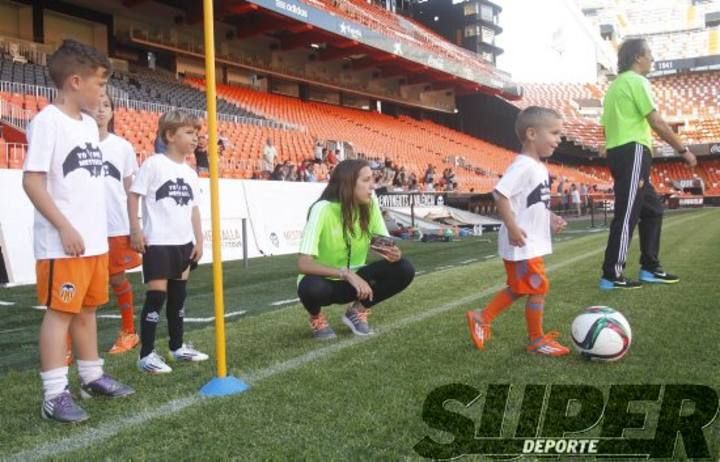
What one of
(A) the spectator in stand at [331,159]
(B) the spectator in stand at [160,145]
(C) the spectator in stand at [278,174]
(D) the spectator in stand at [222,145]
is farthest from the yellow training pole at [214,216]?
(A) the spectator in stand at [331,159]

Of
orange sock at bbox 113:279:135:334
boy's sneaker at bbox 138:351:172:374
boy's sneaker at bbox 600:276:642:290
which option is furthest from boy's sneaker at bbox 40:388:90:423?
boy's sneaker at bbox 600:276:642:290

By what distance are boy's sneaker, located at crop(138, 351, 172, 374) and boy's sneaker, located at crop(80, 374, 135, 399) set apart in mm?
408

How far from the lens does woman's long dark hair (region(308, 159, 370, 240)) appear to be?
160 inches

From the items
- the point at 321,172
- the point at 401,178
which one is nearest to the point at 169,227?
the point at 321,172

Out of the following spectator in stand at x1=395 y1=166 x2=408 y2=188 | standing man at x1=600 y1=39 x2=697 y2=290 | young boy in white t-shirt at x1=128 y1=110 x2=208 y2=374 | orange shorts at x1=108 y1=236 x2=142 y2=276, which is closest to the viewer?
young boy in white t-shirt at x1=128 y1=110 x2=208 y2=374

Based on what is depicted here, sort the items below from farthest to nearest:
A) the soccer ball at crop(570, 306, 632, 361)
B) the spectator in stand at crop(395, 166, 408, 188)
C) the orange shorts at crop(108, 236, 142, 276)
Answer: the spectator in stand at crop(395, 166, 408, 188) < the orange shorts at crop(108, 236, 142, 276) < the soccer ball at crop(570, 306, 632, 361)

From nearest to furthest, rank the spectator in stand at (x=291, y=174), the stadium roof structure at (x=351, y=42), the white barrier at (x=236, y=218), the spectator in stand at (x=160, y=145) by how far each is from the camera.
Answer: the spectator in stand at (x=160, y=145) < the white barrier at (x=236, y=218) < the spectator in stand at (x=291, y=174) < the stadium roof structure at (x=351, y=42)

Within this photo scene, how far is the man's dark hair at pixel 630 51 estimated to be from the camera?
17.8 ft

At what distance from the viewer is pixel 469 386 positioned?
2.76 meters

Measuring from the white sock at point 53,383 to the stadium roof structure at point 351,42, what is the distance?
67.4 ft

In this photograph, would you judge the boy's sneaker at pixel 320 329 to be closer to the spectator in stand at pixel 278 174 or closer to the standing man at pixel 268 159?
the spectator in stand at pixel 278 174

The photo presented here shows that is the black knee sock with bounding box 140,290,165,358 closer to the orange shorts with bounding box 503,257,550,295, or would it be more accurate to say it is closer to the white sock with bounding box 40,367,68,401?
the white sock with bounding box 40,367,68,401

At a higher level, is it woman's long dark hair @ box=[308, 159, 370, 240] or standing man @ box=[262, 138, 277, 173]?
standing man @ box=[262, 138, 277, 173]

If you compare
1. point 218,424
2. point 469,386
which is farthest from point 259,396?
point 469,386
